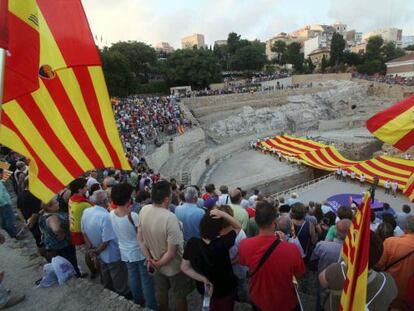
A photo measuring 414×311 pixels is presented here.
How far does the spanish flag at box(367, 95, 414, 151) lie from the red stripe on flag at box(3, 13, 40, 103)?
4402 millimetres

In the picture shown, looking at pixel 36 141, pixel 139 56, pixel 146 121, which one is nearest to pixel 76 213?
pixel 36 141

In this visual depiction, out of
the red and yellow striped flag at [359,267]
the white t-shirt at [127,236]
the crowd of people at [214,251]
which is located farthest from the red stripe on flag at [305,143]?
the red and yellow striped flag at [359,267]

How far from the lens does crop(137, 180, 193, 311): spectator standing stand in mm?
3063

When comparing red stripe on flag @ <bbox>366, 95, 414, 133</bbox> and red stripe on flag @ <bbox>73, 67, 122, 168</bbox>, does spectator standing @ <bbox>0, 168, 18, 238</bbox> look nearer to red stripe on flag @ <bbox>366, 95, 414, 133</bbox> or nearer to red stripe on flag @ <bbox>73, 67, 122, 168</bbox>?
red stripe on flag @ <bbox>73, 67, 122, 168</bbox>

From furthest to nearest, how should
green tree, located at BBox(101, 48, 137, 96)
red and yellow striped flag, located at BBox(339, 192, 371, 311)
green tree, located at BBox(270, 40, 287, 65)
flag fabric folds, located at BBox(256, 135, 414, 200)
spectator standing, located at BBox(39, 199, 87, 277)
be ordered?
green tree, located at BBox(270, 40, 287, 65) → green tree, located at BBox(101, 48, 137, 96) → flag fabric folds, located at BBox(256, 135, 414, 200) → spectator standing, located at BBox(39, 199, 87, 277) → red and yellow striped flag, located at BBox(339, 192, 371, 311)

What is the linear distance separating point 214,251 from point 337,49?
58.8 m

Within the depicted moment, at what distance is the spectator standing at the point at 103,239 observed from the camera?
12.5 ft

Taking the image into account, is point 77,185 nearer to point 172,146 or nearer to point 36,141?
point 36,141

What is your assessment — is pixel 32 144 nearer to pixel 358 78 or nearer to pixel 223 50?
pixel 358 78

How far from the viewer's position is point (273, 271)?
2568mm

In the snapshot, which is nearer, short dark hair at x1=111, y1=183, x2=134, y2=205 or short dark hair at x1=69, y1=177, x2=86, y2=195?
short dark hair at x1=111, y1=183, x2=134, y2=205

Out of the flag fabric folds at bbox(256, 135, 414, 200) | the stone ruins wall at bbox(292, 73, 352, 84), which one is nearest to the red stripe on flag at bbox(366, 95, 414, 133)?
the flag fabric folds at bbox(256, 135, 414, 200)

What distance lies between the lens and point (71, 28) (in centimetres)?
291

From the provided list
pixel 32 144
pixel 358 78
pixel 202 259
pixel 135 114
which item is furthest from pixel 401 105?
pixel 358 78
